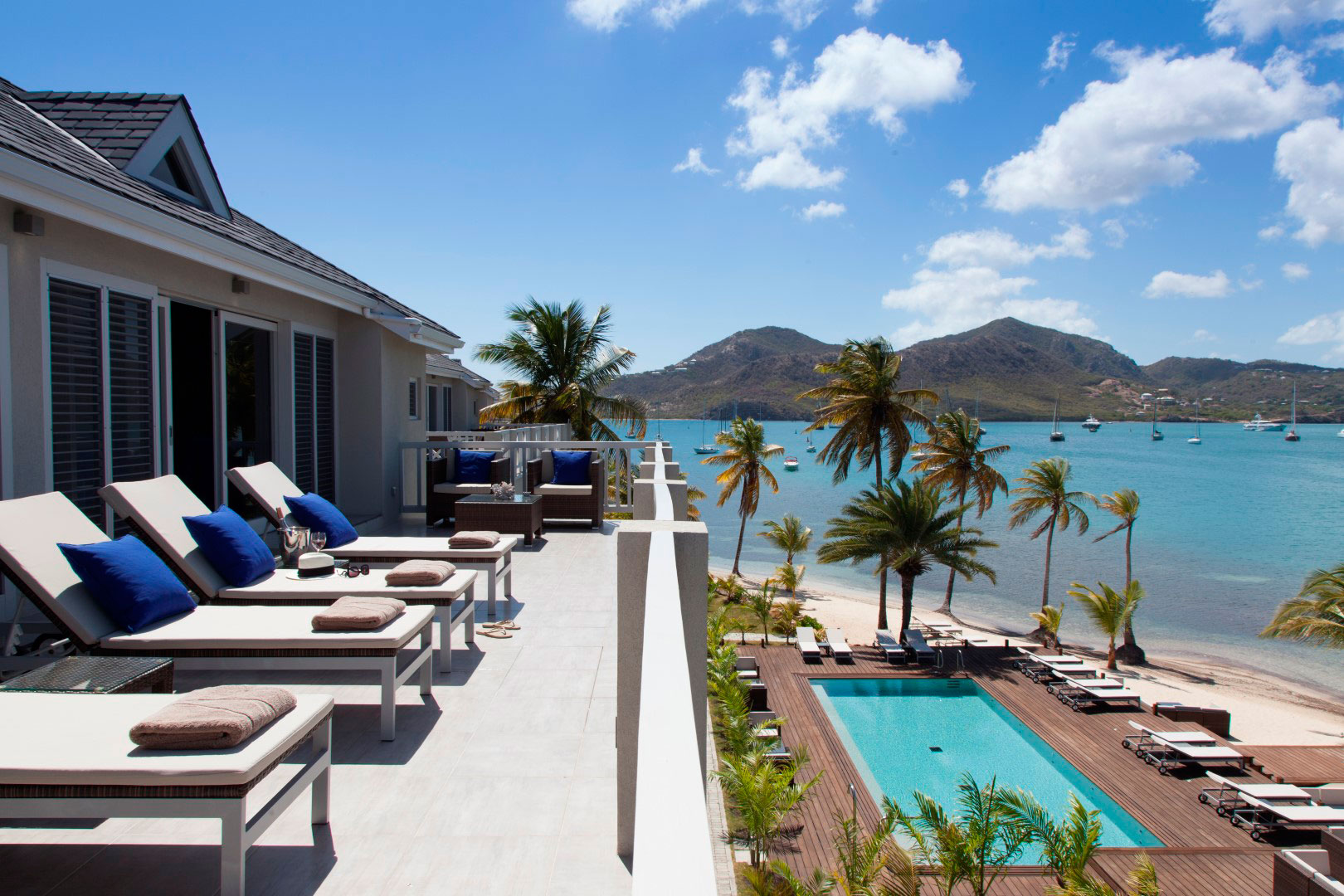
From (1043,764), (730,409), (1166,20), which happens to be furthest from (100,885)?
(730,409)

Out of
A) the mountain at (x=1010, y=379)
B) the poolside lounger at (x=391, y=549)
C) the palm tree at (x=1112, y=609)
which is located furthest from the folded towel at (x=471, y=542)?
the mountain at (x=1010, y=379)

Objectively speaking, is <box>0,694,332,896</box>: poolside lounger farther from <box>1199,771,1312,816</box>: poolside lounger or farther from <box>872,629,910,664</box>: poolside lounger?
<box>872,629,910,664</box>: poolside lounger

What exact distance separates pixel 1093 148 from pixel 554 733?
41015 millimetres

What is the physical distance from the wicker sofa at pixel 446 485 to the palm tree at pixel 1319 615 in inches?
840

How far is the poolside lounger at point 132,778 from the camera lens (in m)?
2.24

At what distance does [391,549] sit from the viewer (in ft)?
19.5

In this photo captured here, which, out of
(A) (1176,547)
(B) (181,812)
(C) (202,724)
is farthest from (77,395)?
(A) (1176,547)

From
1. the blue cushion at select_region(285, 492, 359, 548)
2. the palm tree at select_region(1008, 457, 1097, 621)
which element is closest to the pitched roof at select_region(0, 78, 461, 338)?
the blue cushion at select_region(285, 492, 359, 548)

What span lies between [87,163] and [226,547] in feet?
11.4

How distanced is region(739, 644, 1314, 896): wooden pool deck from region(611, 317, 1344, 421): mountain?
2943 inches

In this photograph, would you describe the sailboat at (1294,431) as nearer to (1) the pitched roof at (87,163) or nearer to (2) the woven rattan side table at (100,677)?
(1) the pitched roof at (87,163)

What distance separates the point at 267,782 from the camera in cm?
332

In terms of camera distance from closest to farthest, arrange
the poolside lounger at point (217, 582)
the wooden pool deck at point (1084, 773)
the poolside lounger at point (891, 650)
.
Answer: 1. the poolside lounger at point (217, 582)
2. the wooden pool deck at point (1084, 773)
3. the poolside lounger at point (891, 650)

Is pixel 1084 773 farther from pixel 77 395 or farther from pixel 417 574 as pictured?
pixel 77 395
